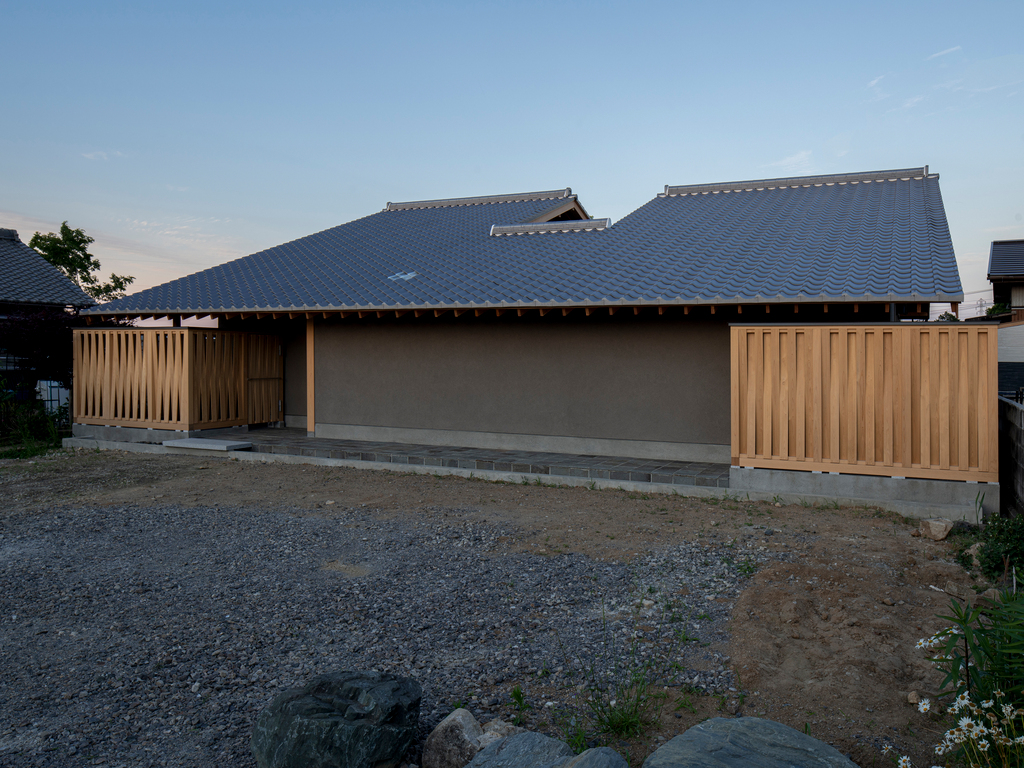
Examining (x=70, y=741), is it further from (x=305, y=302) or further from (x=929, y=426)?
(x=305, y=302)

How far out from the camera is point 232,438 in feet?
37.2

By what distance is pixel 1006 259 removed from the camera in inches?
568

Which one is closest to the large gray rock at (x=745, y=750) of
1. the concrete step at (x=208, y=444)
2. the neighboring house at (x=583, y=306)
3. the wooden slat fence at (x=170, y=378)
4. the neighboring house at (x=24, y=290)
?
the neighboring house at (x=583, y=306)

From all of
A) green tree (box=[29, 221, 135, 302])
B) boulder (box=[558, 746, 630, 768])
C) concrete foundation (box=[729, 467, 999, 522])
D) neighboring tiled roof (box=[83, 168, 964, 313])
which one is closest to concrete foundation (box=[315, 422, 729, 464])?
concrete foundation (box=[729, 467, 999, 522])

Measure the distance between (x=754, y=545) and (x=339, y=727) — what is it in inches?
163

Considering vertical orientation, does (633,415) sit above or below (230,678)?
above

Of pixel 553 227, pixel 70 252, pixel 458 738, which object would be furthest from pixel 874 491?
pixel 70 252

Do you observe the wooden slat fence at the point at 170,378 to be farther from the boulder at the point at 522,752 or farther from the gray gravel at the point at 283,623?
the boulder at the point at 522,752

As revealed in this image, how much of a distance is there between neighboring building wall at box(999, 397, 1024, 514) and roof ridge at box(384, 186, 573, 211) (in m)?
10.7

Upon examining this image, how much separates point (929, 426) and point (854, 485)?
2.98 ft

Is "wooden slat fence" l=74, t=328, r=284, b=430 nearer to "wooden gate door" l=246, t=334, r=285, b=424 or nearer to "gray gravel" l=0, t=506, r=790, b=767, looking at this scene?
"wooden gate door" l=246, t=334, r=285, b=424

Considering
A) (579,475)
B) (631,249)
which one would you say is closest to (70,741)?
(579,475)

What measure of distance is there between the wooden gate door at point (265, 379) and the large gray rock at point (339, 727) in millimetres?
10523

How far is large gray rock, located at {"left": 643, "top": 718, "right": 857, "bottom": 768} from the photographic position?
89.3 inches
